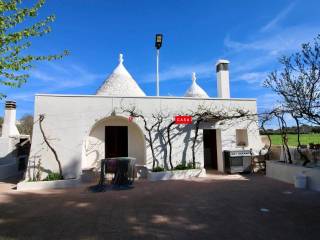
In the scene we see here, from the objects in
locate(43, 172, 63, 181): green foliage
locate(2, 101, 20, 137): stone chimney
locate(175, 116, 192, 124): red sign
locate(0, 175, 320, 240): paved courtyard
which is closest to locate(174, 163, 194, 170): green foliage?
locate(175, 116, 192, 124): red sign

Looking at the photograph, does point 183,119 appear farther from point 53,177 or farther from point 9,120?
point 9,120

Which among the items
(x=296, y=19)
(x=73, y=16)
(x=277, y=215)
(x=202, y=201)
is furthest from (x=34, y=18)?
(x=296, y=19)

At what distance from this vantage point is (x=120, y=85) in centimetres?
1588

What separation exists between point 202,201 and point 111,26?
10.4 meters

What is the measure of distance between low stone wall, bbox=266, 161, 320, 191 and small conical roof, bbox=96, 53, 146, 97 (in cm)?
914

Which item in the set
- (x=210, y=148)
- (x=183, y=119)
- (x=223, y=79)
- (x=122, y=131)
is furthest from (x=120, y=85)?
(x=210, y=148)

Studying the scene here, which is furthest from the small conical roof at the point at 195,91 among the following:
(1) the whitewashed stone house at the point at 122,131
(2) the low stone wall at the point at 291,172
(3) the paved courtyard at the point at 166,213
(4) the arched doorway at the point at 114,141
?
(3) the paved courtyard at the point at 166,213

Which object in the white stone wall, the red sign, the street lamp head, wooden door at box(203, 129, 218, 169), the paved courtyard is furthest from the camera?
the street lamp head

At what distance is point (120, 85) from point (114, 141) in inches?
179

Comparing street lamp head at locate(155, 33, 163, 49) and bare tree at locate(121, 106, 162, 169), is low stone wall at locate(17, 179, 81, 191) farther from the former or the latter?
street lamp head at locate(155, 33, 163, 49)

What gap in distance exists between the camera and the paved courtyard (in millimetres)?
4918

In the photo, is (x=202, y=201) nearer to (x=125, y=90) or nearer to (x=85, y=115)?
(x=85, y=115)

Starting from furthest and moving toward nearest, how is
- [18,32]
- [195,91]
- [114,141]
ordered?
1. [195,91]
2. [114,141]
3. [18,32]

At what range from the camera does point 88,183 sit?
35.3 ft
